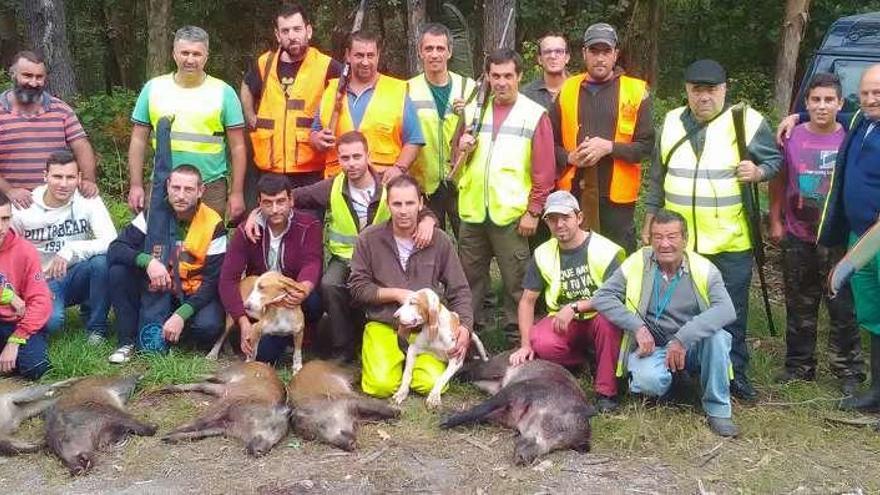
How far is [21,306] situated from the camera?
5.91m

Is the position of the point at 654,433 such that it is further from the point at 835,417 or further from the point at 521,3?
the point at 521,3

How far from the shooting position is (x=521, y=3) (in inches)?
647

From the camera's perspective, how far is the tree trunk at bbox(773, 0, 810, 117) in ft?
46.1

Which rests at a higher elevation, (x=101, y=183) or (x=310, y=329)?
(x=101, y=183)

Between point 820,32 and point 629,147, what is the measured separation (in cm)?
1335

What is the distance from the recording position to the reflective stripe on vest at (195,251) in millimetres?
6367

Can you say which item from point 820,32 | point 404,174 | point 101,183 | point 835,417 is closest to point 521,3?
point 820,32

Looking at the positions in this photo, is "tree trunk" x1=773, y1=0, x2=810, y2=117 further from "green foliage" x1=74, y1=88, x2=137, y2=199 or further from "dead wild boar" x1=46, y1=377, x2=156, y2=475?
"dead wild boar" x1=46, y1=377, x2=156, y2=475

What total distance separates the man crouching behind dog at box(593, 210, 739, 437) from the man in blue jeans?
3.59 metres

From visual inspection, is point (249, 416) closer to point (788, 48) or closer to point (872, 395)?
point (872, 395)

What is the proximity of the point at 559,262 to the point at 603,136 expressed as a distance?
0.96 m

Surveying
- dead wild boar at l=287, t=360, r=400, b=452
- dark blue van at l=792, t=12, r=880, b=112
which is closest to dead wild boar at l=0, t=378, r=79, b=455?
dead wild boar at l=287, t=360, r=400, b=452

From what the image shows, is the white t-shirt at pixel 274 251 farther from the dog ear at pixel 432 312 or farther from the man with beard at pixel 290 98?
the dog ear at pixel 432 312

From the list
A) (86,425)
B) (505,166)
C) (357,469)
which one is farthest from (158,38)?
(357,469)
